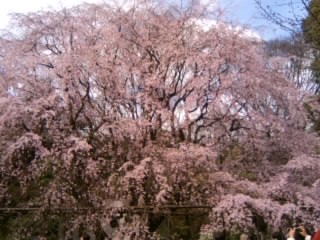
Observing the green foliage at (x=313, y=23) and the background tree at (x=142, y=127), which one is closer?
the green foliage at (x=313, y=23)

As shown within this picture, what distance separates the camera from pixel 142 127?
15062mm

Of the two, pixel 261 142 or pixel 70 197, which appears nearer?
pixel 70 197

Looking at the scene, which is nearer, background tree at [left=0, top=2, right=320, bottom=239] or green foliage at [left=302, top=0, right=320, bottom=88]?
green foliage at [left=302, top=0, right=320, bottom=88]

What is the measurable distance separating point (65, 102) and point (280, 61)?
656 cm

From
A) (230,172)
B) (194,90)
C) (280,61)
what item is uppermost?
(280,61)

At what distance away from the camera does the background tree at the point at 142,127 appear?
14469 mm

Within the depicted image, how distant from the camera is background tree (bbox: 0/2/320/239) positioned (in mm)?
14469

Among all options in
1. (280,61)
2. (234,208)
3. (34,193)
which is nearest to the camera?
(234,208)

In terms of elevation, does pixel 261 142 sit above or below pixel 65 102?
below

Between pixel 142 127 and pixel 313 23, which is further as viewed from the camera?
pixel 142 127

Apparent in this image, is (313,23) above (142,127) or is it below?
above

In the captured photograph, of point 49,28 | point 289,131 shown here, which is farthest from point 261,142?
point 49,28

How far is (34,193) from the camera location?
15047 mm

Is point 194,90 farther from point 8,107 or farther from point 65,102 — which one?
point 8,107
